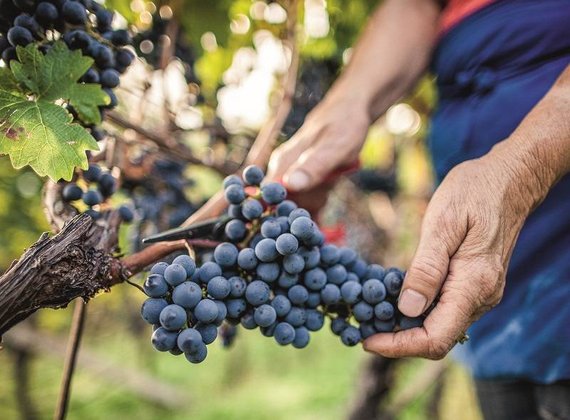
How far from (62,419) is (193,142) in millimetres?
1920

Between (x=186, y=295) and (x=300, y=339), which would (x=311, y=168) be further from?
(x=186, y=295)

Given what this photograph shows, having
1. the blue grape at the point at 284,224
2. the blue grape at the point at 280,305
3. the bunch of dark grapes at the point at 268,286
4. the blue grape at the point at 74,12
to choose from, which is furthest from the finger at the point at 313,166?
the blue grape at the point at 74,12

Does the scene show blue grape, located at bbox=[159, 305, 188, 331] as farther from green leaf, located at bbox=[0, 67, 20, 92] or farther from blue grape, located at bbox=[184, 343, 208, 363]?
green leaf, located at bbox=[0, 67, 20, 92]

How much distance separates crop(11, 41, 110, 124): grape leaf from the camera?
91 centimetres

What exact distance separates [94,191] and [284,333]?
0.55 metres

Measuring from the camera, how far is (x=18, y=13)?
0.95 meters

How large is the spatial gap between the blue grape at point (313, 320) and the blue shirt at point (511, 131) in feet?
2.01

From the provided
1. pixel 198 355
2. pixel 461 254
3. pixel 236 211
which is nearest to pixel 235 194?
pixel 236 211

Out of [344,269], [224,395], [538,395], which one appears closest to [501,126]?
[344,269]

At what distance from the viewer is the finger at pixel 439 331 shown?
91 centimetres

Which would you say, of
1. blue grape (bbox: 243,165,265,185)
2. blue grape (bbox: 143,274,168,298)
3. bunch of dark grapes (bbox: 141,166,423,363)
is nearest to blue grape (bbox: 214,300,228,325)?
bunch of dark grapes (bbox: 141,166,423,363)

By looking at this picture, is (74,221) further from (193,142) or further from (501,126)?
(193,142)

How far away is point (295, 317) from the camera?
98 cm

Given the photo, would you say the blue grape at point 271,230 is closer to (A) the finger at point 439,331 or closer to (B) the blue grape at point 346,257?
(B) the blue grape at point 346,257
